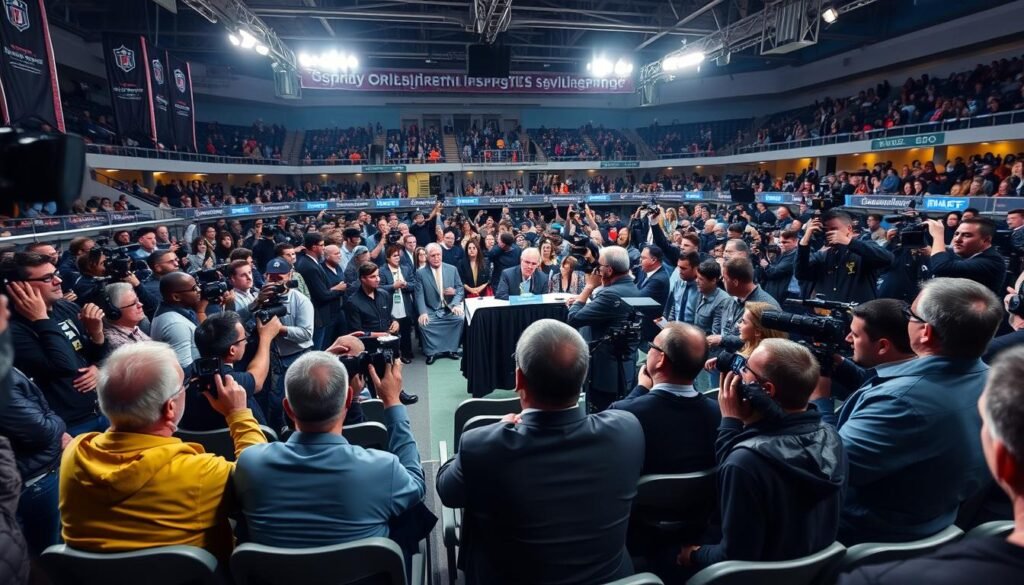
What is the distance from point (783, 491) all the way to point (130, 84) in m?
17.3

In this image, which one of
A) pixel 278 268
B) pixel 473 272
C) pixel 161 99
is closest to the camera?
pixel 278 268

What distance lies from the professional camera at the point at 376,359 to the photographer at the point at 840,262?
13.9 feet

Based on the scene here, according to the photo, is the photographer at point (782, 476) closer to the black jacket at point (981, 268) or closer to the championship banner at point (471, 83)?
the black jacket at point (981, 268)

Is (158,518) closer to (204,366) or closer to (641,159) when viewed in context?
(204,366)

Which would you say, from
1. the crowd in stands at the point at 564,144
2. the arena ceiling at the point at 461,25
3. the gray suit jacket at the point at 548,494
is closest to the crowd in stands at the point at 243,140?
the arena ceiling at the point at 461,25

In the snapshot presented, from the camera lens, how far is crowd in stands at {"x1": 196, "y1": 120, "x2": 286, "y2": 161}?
76.5 ft

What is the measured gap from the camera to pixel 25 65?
378 inches

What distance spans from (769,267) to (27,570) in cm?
612

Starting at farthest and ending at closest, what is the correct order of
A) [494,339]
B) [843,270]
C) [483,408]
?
1. [494,339]
2. [843,270]
3. [483,408]

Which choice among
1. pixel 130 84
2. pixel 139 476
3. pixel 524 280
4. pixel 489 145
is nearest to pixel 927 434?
pixel 139 476

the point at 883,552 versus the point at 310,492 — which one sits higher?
the point at 310,492

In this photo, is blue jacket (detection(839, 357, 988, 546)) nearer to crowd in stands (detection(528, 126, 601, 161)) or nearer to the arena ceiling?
the arena ceiling

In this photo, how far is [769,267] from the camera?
575cm

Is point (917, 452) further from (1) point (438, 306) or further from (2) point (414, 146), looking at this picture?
(2) point (414, 146)
